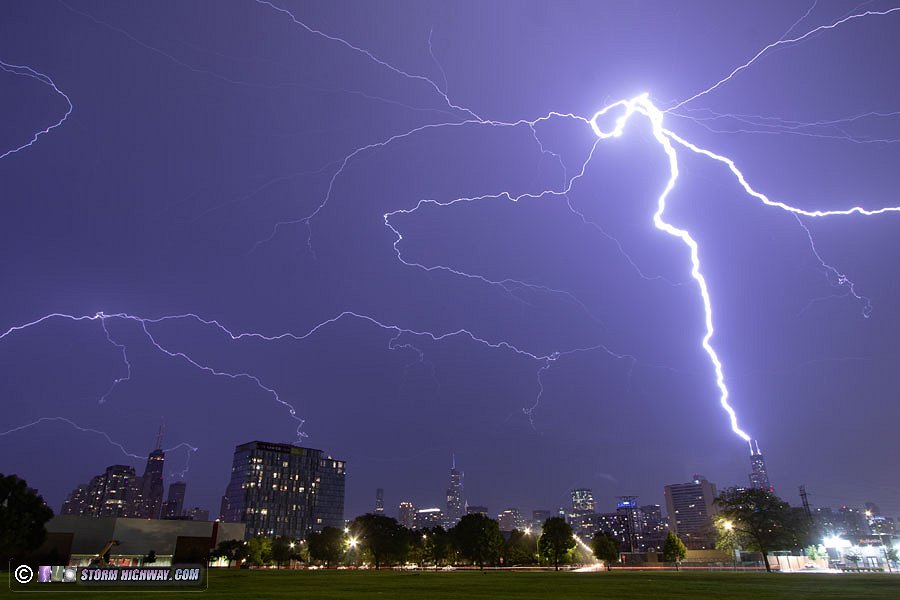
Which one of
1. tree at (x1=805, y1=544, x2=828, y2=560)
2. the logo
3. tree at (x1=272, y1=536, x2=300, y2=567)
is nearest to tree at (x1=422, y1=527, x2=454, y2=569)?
tree at (x1=272, y1=536, x2=300, y2=567)

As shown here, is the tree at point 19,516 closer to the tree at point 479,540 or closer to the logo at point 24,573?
the logo at point 24,573

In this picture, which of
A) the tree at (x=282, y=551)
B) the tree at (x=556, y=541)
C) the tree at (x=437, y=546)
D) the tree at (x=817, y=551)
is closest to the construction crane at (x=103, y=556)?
the tree at (x=556, y=541)

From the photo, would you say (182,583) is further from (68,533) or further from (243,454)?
(243,454)

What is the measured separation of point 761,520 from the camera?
159 feet

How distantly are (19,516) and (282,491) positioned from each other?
139 meters

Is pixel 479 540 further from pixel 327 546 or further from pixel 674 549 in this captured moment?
pixel 327 546

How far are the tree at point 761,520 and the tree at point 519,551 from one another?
3686cm

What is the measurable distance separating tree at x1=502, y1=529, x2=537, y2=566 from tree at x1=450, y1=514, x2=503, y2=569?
31.0ft

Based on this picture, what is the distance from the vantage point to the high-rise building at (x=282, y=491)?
15800 cm

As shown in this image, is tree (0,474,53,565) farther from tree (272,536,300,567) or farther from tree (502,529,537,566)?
tree (502,529,537,566)

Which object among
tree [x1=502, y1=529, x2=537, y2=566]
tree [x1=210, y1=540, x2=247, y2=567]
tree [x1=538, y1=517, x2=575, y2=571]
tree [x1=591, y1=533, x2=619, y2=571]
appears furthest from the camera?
tree [x1=502, y1=529, x2=537, y2=566]

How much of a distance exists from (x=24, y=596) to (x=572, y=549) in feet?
200

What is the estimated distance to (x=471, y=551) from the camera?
Answer: 6906 centimetres

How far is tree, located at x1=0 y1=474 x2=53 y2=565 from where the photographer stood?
3388 centimetres
